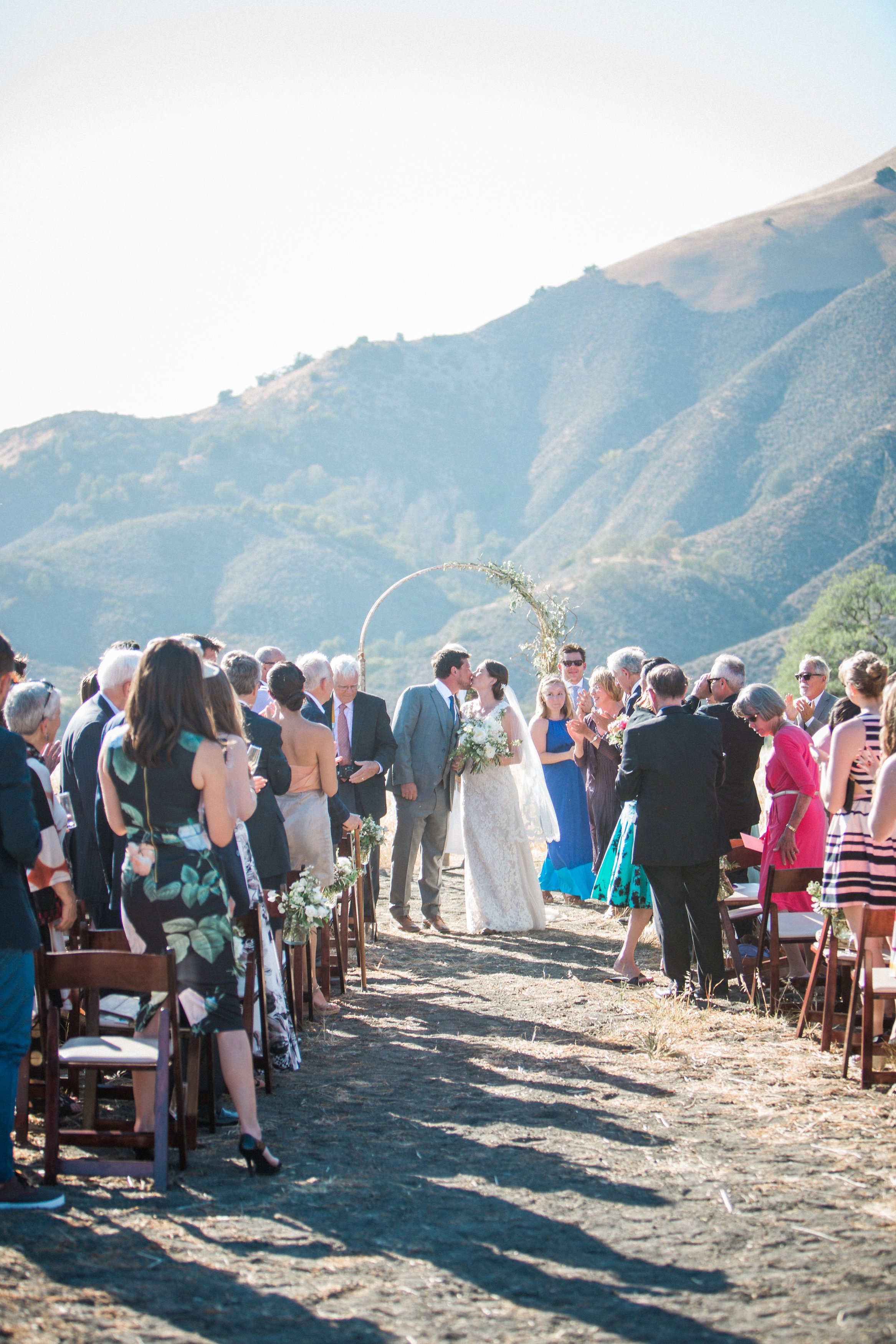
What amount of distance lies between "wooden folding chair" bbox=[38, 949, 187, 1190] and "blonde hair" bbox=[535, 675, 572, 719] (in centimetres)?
591

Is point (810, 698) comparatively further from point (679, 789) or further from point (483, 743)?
point (679, 789)

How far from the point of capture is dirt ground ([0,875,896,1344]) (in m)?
3.05

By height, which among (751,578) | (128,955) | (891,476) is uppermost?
(891,476)

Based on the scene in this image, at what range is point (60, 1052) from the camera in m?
3.94

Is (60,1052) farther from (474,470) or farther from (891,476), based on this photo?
(474,470)

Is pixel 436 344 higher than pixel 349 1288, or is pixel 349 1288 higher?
pixel 436 344

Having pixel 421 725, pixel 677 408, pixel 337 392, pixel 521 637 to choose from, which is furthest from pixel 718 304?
pixel 421 725

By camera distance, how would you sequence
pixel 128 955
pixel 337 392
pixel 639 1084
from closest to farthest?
pixel 128 955, pixel 639 1084, pixel 337 392

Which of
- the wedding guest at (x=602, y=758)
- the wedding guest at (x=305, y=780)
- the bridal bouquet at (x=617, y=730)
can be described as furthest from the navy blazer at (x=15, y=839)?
the wedding guest at (x=602, y=758)

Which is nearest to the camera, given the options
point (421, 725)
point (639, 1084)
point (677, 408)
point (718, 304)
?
point (639, 1084)

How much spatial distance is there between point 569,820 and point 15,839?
21.4ft

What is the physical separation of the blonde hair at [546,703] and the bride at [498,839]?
0.37 m

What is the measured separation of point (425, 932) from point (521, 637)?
69755 mm

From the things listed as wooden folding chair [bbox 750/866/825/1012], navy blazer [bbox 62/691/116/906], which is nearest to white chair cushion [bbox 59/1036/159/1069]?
navy blazer [bbox 62/691/116/906]
